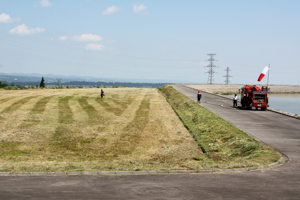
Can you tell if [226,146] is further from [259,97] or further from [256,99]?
[259,97]

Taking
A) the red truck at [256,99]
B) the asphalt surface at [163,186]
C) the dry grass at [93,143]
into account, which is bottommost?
the dry grass at [93,143]

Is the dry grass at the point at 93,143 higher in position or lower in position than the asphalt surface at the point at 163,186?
lower

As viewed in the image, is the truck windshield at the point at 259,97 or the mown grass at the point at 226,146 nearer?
the mown grass at the point at 226,146

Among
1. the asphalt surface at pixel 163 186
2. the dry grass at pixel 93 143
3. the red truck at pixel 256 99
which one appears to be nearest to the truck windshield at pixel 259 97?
the red truck at pixel 256 99

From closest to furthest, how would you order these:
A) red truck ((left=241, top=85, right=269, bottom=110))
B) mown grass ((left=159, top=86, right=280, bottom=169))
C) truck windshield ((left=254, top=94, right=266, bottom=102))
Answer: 1. mown grass ((left=159, top=86, right=280, bottom=169))
2. red truck ((left=241, top=85, right=269, bottom=110))
3. truck windshield ((left=254, top=94, right=266, bottom=102))

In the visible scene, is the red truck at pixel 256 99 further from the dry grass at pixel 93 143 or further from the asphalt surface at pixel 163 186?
the asphalt surface at pixel 163 186

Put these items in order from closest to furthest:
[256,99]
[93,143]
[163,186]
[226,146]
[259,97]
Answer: [163,186], [226,146], [93,143], [256,99], [259,97]

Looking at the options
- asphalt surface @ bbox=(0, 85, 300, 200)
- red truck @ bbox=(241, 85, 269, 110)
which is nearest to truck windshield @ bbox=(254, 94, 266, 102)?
red truck @ bbox=(241, 85, 269, 110)

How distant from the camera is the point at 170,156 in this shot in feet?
70.3

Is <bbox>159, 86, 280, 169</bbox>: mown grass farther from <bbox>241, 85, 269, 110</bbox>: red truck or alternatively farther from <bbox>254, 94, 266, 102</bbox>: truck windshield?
<bbox>254, 94, 266, 102</bbox>: truck windshield

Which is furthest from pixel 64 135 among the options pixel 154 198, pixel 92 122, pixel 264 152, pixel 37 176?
pixel 154 198

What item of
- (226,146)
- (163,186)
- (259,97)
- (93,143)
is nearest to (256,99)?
(259,97)

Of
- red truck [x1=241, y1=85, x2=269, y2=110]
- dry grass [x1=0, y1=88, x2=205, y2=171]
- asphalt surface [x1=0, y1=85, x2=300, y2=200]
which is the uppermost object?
red truck [x1=241, y1=85, x2=269, y2=110]

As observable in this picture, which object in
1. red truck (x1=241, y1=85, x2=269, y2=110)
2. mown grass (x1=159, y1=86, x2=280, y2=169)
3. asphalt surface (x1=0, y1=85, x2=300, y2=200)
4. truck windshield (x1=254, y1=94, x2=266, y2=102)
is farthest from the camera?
truck windshield (x1=254, y1=94, x2=266, y2=102)
